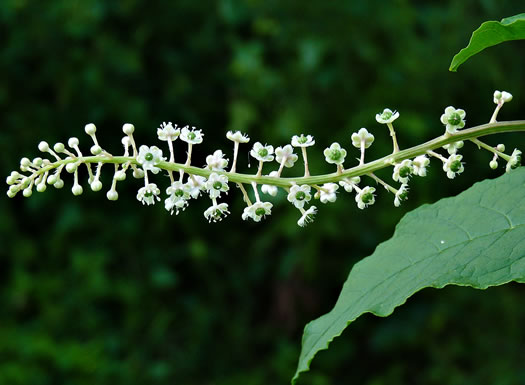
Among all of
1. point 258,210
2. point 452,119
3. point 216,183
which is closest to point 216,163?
point 216,183

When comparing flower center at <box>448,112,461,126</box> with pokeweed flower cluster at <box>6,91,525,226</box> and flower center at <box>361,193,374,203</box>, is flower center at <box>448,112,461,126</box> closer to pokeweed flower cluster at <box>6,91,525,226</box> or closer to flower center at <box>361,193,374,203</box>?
pokeweed flower cluster at <box>6,91,525,226</box>

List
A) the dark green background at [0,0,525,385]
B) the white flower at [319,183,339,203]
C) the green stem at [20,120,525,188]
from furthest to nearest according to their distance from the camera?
the dark green background at [0,0,525,385], the white flower at [319,183,339,203], the green stem at [20,120,525,188]

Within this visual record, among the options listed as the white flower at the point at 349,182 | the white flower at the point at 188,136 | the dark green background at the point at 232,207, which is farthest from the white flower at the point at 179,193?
the dark green background at the point at 232,207

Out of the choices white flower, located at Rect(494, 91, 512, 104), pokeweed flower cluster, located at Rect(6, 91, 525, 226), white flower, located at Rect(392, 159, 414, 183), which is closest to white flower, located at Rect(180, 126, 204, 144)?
pokeweed flower cluster, located at Rect(6, 91, 525, 226)

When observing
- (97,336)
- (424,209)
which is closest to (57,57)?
(97,336)

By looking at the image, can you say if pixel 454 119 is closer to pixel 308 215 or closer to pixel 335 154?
pixel 335 154

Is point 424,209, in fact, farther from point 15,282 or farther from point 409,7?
point 15,282
